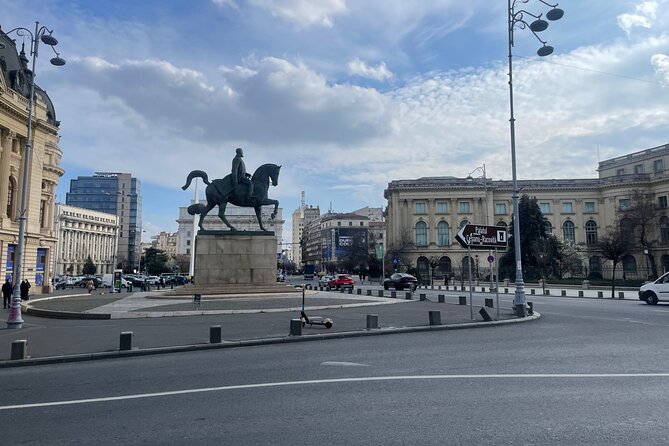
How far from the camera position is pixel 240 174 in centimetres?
3228

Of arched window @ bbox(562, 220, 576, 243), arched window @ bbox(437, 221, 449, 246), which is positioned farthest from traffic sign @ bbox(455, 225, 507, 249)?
arched window @ bbox(562, 220, 576, 243)

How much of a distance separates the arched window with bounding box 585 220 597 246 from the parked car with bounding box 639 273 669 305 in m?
84.7

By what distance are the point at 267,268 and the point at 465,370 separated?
2427cm

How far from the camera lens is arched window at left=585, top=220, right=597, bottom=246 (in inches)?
4110

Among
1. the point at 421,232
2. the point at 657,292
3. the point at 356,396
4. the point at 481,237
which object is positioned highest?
the point at 421,232

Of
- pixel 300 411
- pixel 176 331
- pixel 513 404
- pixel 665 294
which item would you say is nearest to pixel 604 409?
pixel 513 404

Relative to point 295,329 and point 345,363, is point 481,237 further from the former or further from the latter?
point 345,363

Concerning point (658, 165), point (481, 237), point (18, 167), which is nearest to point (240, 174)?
point (481, 237)

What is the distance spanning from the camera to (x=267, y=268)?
106 ft

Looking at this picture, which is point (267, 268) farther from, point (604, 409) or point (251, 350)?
point (604, 409)

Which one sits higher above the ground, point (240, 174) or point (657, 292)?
point (240, 174)

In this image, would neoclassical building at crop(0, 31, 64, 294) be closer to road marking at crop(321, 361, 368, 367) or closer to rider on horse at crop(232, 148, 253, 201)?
rider on horse at crop(232, 148, 253, 201)

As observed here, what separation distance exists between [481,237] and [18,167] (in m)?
46.1

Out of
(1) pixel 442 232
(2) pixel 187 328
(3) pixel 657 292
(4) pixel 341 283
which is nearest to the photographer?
(2) pixel 187 328
